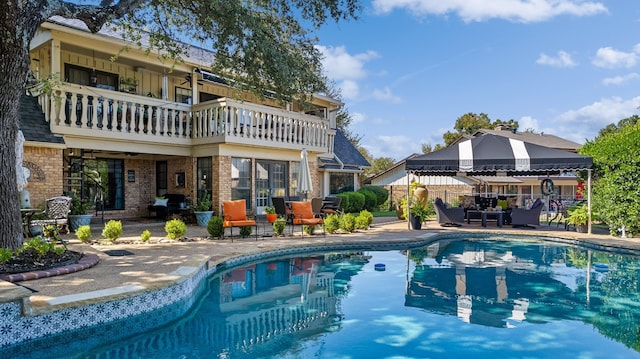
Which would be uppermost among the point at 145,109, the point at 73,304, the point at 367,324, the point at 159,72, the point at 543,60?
the point at 543,60

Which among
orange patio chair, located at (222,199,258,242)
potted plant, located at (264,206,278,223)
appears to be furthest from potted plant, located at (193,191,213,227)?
orange patio chair, located at (222,199,258,242)

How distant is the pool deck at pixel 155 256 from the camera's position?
515 centimetres

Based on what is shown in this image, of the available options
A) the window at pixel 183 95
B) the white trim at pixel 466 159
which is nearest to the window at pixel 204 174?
the window at pixel 183 95

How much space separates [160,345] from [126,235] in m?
7.22

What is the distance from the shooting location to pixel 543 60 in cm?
2047

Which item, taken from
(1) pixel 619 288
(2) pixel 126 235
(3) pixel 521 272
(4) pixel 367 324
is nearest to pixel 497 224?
(3) pixel 521 272

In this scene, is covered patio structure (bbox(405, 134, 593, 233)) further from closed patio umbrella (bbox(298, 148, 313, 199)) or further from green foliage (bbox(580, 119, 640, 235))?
closed patio umbrella (bbox(298, 148, 313, 199))

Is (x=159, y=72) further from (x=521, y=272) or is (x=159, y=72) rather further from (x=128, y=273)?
(x=521, y=272)

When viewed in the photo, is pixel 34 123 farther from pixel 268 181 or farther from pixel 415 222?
pixel 415 222

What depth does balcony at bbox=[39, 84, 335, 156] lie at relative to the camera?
1131 cm

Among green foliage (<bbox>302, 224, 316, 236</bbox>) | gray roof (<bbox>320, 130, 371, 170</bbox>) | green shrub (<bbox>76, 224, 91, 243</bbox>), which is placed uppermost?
gray roof (<bbox>320, 130, 371, 170</bbox>)

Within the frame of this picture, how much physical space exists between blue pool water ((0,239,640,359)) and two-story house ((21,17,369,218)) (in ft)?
16.8

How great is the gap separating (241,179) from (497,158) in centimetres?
880

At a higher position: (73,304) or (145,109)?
(145,109)
